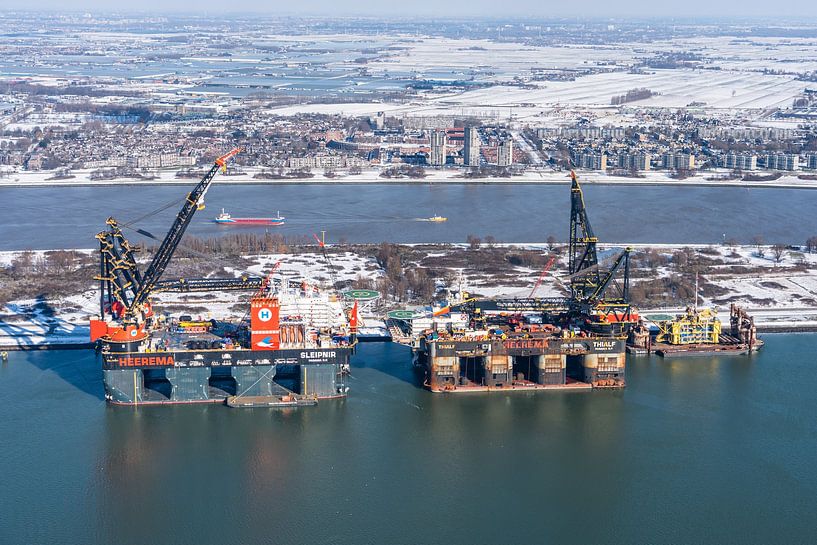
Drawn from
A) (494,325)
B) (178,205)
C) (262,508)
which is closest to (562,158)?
(178,205)

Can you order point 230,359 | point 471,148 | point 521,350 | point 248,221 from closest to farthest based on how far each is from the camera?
point 230,359
point 521,350
point 248,221
point 471,148

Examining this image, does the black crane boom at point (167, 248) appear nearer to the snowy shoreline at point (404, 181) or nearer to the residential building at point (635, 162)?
the snowy shoreline at point (404, 181)

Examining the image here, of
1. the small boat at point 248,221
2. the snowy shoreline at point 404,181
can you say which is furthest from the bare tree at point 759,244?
the small boat at point 248,221

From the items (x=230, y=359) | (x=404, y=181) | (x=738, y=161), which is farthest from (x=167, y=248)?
(x=738, y=161)

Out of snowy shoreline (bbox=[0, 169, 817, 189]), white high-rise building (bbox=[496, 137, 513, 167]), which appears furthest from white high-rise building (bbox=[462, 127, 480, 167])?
snowy shoreline (bbox=[0, 169, 817, 189])

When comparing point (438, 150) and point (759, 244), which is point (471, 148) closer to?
point (438, 150)

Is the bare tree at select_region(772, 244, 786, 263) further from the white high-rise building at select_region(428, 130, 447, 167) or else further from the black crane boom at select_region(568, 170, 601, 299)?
the white high-rise building at select_region(428, 130, 447, 167)
